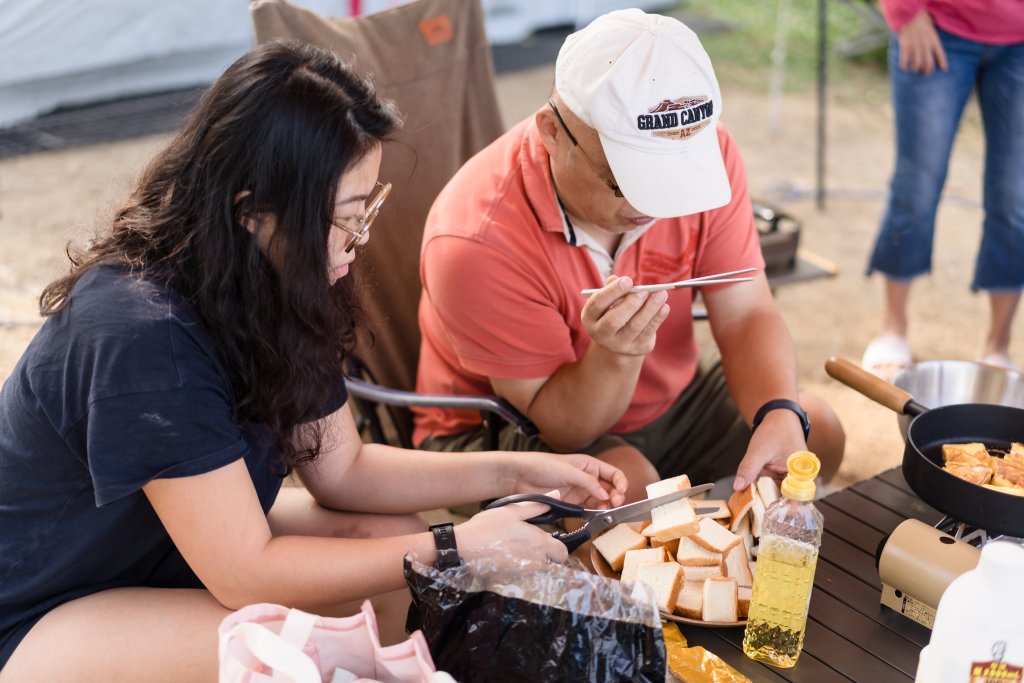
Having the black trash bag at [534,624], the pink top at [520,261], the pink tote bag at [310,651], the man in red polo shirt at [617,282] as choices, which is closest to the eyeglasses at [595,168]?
the man in red polo shirt at [617,282]

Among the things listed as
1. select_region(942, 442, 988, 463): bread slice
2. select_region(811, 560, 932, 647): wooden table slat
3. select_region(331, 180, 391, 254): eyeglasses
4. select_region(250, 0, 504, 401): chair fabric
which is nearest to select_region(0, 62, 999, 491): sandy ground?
select_region(250, 0, 504, 401): chair fabric

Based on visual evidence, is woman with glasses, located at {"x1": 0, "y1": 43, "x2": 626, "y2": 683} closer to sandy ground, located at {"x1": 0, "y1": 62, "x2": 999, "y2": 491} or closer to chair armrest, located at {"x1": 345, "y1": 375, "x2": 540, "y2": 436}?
chair armrest, located at {"x1": 345, "y1": 375, "x2": 540, "y2": 436}

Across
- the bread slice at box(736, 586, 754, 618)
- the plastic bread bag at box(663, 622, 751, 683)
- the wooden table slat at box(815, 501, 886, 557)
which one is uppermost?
the plastic bread bag at box(663, 622, 751, 683)

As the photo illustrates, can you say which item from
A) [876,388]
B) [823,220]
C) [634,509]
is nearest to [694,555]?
A: [634,509]

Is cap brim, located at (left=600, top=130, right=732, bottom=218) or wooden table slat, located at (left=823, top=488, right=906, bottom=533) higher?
cap brim, located at (left=600, top=130, right=732, bottom=218)

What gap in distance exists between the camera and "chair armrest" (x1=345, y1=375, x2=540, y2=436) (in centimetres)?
208

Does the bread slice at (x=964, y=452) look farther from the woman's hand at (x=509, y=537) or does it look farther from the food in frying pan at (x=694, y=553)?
the woman's hand at (x=509, y=537)

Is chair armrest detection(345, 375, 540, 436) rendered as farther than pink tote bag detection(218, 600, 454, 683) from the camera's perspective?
Yes

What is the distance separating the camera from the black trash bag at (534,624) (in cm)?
131

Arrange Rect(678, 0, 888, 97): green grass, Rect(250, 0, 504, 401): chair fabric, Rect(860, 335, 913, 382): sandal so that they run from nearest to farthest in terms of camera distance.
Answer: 1. Rect(250, 0, 504, 401): chair fabric
2. Rect(860, 335, 913, 382): sandal
3. Rect(678, 0, 888, 97): green grass

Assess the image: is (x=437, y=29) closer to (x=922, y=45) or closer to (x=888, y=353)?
(x=922, y=45)

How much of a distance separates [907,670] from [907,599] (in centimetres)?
12

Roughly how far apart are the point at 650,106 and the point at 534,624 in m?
0.88

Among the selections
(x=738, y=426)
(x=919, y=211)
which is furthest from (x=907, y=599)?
(x=919, y=211)
